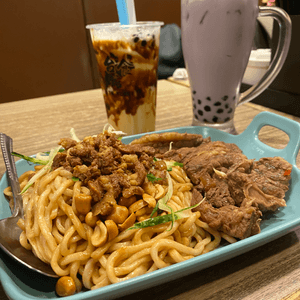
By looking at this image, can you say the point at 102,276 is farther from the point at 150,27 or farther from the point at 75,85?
the point at 75,85

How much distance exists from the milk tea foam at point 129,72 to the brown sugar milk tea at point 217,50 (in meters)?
0.28

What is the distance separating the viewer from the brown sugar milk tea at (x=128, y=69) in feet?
6.45

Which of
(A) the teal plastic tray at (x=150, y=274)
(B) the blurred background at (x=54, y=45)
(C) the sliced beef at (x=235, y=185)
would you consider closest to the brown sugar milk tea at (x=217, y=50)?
(C) the sliced beef at (x=235, y=185)

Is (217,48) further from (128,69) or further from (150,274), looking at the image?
(150,274)

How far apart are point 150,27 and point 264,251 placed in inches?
63.7

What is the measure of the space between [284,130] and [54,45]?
6.20m

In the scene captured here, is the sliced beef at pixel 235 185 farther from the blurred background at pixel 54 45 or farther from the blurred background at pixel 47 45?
the blurred background at pixel 47 45

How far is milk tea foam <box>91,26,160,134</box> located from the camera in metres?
1.97

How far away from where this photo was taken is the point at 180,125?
8.84ft

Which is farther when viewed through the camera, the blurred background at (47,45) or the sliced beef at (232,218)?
the blurred background at (47,45)

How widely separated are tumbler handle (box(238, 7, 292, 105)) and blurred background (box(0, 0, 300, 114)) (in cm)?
453

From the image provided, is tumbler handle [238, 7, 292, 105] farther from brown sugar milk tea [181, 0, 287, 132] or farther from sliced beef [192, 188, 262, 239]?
sliced beef [192, 188, 262, 239]

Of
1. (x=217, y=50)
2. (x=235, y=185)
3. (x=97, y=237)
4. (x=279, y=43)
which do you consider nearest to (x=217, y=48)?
(x=217, y=50)

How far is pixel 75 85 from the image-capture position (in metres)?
7.02
